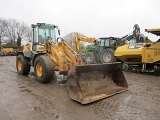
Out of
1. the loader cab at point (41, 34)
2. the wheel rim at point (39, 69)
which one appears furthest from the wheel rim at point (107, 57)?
the wheel rim at point (39, 69)

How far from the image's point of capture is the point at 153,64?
983 cm

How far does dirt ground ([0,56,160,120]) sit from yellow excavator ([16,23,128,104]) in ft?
0.93

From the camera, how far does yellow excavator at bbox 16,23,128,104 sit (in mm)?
5280

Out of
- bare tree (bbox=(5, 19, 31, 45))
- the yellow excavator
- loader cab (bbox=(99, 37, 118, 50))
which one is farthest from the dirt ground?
bare tree (bbox=(5, 19, 31, 45))

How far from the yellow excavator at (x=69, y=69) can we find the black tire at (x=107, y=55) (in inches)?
Result: 195

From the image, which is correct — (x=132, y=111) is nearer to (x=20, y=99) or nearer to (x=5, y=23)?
(x=20, y=99)

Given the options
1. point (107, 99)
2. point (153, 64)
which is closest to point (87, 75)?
point (107, 99)

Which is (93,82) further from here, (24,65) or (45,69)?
(24,65)

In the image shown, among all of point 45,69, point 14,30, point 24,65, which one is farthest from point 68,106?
point 14,30

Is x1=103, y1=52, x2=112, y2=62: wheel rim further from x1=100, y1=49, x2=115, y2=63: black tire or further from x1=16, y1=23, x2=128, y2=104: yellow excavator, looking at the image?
x1=16, y1=23, x2=128, y2=104: yellow excavator

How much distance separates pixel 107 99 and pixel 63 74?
217 centimetres

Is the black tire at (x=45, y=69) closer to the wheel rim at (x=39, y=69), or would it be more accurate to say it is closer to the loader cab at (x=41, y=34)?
the wheel rim at (x=39, y=69)

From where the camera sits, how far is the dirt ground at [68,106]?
425cm

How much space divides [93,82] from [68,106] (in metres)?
1.27
